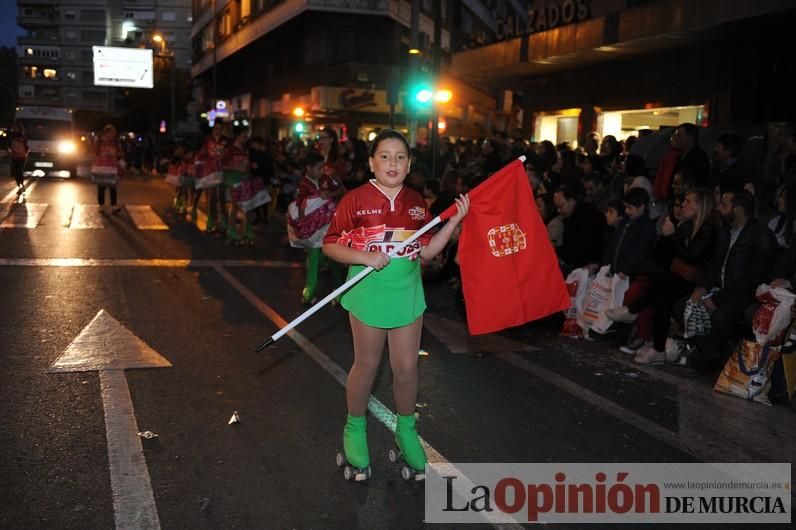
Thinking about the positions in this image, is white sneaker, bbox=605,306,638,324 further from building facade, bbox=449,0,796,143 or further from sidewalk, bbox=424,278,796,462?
building facade, bbox=449,0,796,143

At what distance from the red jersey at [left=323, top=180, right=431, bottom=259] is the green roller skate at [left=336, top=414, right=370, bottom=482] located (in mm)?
1009

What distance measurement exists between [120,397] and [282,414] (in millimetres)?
1223

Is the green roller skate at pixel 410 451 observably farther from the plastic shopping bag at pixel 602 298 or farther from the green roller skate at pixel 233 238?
the green roller skate at pixel 233 238

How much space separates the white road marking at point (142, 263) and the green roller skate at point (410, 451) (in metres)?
7.74

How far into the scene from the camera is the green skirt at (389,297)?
439 centimetres

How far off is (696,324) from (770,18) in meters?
7.51

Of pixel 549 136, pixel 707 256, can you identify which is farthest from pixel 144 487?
pixel 549 136

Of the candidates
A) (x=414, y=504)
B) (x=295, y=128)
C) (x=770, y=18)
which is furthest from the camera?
(x=295, y=128)

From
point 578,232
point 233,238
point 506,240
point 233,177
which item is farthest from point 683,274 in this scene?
point 233,177

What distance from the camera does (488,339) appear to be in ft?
26.4

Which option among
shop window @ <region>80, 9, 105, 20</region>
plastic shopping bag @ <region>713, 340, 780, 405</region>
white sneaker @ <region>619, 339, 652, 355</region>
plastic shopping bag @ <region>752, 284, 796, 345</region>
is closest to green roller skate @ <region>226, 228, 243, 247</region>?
white sneaker @ <region>619, 339, 652, 355</region>

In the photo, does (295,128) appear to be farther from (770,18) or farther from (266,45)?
(770,18)

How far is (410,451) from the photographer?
14.9 ft

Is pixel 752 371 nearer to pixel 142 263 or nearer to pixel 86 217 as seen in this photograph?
pixel 142 263
